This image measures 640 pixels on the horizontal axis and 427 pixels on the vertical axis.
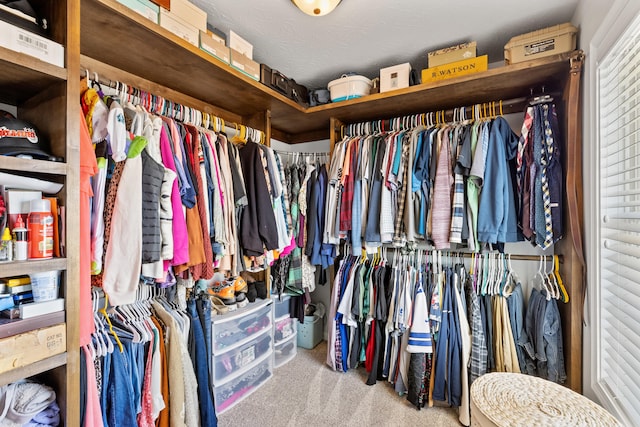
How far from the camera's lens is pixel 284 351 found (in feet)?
7.84

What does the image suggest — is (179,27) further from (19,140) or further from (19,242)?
(19,242)

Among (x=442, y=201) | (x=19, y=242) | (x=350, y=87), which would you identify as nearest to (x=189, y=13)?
(x=350, y=87)

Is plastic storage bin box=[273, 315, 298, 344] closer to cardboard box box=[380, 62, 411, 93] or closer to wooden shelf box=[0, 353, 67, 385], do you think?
wooden shelf box=[0, 353, 67, 385]

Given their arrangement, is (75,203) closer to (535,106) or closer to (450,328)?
(450,328)

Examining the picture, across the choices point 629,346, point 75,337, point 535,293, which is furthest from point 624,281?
point 75,337

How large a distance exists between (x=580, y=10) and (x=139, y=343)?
102 inches

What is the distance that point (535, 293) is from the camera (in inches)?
68.2

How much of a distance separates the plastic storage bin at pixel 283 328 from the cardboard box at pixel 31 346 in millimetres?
1479

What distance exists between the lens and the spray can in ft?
2.97

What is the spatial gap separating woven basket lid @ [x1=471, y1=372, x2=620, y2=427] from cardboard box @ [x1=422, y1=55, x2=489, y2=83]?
1586 millimetres

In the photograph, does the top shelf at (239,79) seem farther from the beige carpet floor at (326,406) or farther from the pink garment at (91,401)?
the beige carpet floor at (326,406)

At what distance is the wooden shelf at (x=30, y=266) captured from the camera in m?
0.83

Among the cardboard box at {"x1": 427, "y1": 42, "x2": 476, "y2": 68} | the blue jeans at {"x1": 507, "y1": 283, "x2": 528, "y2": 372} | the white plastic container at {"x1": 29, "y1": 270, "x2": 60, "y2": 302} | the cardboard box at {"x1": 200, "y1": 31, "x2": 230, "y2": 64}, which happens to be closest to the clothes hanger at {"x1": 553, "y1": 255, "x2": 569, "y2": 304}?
the blue jeans at {"x1": 507, "y1": 283, "x2": 528, "y2": 372}

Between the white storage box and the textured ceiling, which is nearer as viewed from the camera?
the textured ceiling
